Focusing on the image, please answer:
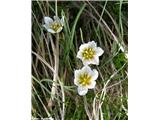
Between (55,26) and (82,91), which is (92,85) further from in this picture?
(55,26)

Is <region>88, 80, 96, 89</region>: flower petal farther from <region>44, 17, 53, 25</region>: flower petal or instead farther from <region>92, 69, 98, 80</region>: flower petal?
<region>44, 17, 53, 25</region>: flower petal

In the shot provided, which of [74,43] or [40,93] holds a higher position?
[74,43]

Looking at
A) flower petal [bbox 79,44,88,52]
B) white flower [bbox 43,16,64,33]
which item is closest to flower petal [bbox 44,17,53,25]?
white flower [bbox 43,16,64,33]

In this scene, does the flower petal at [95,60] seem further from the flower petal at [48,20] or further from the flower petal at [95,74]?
the flower petal at [48,20]

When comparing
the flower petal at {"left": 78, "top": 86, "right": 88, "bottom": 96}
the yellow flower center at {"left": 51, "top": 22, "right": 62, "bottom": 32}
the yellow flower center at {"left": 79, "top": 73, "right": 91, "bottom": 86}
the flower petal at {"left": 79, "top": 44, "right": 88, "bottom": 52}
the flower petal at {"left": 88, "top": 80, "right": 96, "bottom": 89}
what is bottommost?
the flower petal at {"left": 78, "top": 86, "right": 88, "bottom": 96}
